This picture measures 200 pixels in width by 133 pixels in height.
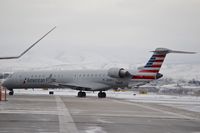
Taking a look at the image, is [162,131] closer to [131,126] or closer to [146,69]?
[131,126]

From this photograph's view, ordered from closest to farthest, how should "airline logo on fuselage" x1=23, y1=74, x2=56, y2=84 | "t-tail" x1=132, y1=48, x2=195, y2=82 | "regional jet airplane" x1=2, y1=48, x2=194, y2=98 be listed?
"t-tail" x1=132, y1=48, x2=195, y2=82
"regional jet airplane" x1=2, y1=48, x2=194, y2=98
"airline logo on fuselage" x1=23, y1=74, x2=56, y2=84

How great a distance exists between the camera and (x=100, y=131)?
39.7 ft

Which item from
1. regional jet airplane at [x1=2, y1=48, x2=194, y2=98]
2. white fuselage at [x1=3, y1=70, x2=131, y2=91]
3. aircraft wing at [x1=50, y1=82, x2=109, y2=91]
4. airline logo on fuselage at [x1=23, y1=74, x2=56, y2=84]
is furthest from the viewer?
airline logo on fuselage at [x1=23, y1=74, x2=56, y2=84]

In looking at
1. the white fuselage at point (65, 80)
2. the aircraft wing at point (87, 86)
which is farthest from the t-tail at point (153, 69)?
the aircraft wing at point (87, 86)

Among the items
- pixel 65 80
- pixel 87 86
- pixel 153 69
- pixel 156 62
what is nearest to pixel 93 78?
pixel 87 86

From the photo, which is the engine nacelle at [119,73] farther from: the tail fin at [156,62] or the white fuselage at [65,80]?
the tail fin at [156,62]

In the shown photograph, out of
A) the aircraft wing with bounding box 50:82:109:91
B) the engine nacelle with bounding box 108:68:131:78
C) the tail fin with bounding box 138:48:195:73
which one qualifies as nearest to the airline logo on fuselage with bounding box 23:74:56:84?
the aircraft wing with bounding box 50:82:109:91

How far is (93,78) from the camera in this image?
47.0 metres

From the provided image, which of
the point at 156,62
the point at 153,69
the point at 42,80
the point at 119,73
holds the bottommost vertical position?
the point at 42,80

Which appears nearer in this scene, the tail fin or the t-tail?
the t-tail

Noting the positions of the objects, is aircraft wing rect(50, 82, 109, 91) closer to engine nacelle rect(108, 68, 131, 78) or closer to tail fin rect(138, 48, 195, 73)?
engine nacelle rect(108, 68, 131, 78)

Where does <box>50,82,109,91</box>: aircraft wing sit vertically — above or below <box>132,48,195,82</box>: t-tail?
below

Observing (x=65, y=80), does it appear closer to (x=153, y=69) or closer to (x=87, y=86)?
(x=87, y=86)

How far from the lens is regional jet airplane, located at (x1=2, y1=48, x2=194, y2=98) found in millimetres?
43719
